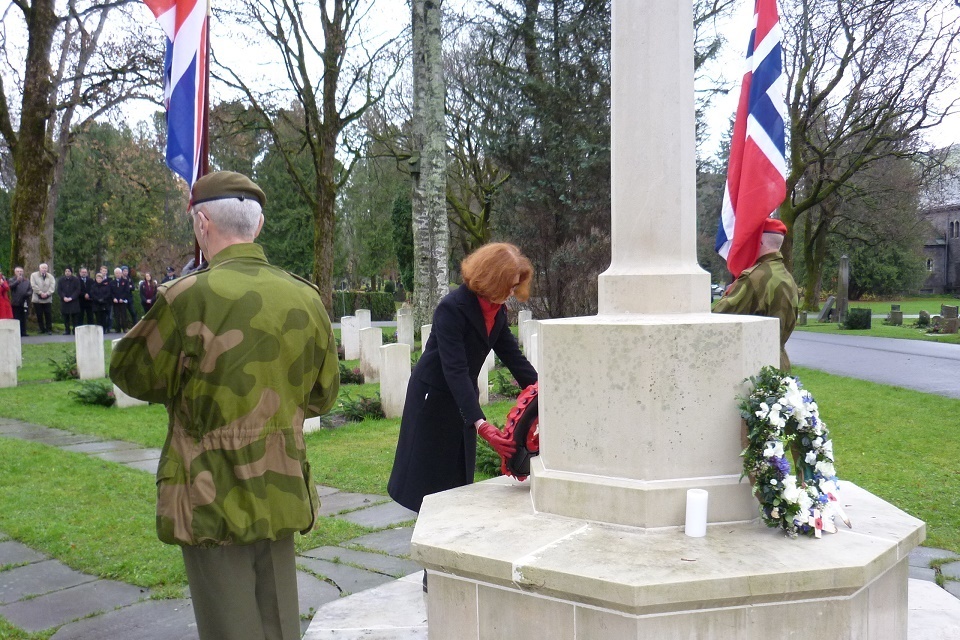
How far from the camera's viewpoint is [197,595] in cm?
259

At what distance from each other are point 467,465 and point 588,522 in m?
0.95

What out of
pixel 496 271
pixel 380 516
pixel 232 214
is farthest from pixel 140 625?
pixel 496 271

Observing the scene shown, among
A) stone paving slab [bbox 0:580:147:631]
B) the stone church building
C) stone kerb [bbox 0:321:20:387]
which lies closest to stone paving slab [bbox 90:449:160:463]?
stone paving slab [bbox 0:580:147:631]

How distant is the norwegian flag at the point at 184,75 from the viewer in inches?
157

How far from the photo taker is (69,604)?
4.16 meters

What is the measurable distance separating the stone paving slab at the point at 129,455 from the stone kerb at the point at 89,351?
5876 mm

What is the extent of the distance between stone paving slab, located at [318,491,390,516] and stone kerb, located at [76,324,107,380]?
8.71 m

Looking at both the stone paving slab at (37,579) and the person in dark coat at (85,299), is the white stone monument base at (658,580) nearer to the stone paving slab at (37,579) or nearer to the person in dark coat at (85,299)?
the stone paving slab at (37,579)

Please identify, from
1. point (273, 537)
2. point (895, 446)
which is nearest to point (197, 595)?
point (273, 537)

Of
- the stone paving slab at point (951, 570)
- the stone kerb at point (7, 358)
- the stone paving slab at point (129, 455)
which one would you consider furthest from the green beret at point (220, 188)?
the stone kerb at point (7, 358)

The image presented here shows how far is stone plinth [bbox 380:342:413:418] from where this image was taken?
978cm

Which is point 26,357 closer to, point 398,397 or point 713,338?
point 398,397

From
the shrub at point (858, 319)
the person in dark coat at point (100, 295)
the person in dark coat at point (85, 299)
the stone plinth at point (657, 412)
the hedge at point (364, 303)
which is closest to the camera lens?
the stone plinth at point (657, 412)

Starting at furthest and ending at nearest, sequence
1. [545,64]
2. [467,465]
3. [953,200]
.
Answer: [953,200], [545,64], [467,465]
